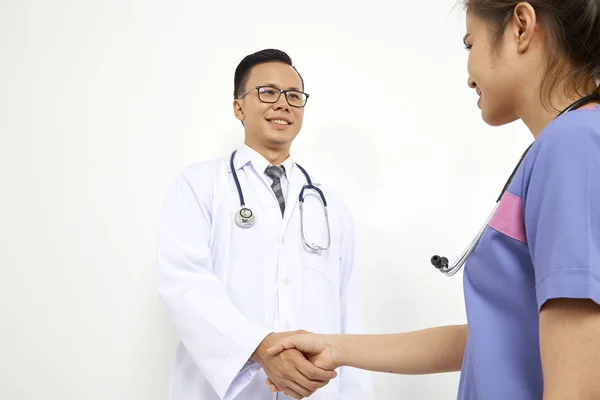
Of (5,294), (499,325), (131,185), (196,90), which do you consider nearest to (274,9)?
(196,90)

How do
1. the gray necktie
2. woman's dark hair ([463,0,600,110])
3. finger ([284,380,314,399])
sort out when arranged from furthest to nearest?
1. the gray necktie
2. finger ([284,380,314,399])
3. woman's dark hair ([463,0,600,110])

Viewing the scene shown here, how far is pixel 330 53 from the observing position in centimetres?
234

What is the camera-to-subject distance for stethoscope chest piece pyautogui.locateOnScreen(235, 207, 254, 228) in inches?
65.4

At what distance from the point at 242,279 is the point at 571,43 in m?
1.09

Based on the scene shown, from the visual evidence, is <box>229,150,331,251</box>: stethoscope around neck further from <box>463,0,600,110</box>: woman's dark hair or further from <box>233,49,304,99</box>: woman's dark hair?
<box>463,0,600,110</box>: woman's dark hair

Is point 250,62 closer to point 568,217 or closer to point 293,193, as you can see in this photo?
point 293,193

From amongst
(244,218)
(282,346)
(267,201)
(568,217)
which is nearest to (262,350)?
(282,346)

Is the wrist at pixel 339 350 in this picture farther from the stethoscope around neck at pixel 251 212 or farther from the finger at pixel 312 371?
the stethoscope around neck at pixel 251 212

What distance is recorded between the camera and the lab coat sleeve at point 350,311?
1.71 m

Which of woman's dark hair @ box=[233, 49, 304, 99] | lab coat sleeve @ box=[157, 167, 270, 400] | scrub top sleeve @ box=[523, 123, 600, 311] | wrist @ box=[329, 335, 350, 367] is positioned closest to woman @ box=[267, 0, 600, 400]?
scrub top sleeve @ box=[523, 123, 600, 311]

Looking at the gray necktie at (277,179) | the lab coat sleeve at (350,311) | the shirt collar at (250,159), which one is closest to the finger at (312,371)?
the lab coat sleeve at (350,311)

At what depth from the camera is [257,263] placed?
1.65m

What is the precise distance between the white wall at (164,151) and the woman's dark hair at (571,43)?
138 cm

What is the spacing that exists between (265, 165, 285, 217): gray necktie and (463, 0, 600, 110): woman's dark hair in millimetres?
1072
